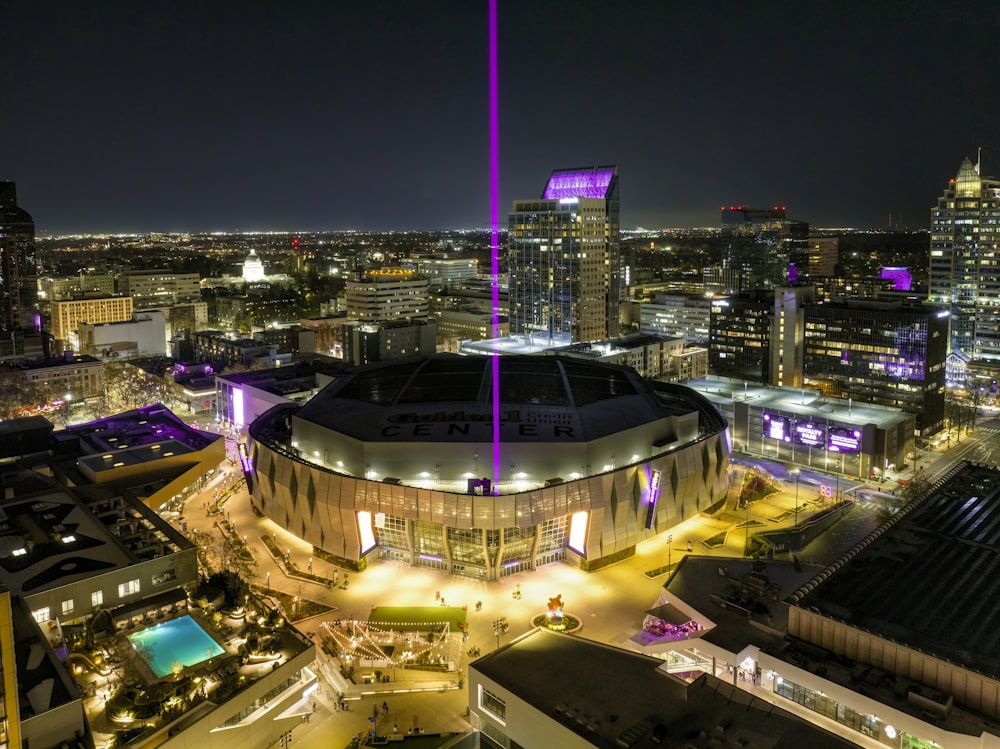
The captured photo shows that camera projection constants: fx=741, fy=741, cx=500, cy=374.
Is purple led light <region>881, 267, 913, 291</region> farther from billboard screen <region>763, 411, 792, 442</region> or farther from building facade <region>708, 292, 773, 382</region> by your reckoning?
billboard screen <region>763, 411, 792, 442</region>

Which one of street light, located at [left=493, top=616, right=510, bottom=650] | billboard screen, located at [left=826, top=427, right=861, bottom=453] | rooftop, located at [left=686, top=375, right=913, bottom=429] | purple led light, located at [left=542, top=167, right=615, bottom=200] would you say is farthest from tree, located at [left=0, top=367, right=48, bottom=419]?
billboard screen, located at [left=826, top=427, right=861, bottom=453]

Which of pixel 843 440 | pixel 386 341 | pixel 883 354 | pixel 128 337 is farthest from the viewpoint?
pixel 128 337

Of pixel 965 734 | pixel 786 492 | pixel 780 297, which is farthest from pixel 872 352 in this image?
pixel 965 734

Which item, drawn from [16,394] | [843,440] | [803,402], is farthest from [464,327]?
[843,440]

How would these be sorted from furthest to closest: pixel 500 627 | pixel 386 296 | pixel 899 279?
pixel 899 279 < pixel 386 296 < pixel 500 627

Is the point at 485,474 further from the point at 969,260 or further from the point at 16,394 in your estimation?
the point at 969,260

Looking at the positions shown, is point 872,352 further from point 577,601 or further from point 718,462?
point 577,601

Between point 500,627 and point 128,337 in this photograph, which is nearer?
point 500,627

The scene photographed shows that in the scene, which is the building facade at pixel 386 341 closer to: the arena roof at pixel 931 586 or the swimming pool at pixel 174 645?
the swimming pool at pixel 174 645
